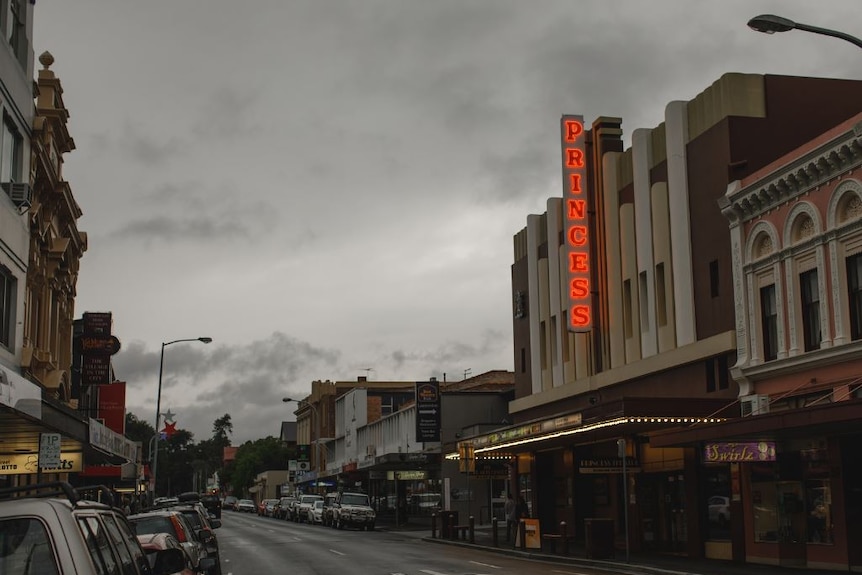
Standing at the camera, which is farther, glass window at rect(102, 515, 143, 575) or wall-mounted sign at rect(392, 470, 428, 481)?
wall-mounted sign at rect(392, 470, 428, 481)

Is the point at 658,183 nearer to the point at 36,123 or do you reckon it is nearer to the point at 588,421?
the point at 588,421

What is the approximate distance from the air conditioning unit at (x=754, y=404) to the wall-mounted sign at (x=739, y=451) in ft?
3.52

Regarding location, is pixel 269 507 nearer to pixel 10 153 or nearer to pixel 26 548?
pixel 10 153

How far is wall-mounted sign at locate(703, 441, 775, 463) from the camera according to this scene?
24.5 meters

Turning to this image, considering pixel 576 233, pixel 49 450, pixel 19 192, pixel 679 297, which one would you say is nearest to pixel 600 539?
pixel 679 297

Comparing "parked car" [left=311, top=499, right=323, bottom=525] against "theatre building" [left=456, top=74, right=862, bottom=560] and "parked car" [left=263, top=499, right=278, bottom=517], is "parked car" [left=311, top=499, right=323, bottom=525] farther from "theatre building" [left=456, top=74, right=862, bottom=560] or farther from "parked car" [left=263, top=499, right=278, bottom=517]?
"theatre building" [left=456, top=74, right=862, bottom=560]

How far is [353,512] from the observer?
5769 cm

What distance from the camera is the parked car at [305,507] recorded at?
234 ft

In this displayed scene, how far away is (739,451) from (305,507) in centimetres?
5081

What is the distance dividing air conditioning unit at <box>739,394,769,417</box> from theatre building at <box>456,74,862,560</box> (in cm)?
24

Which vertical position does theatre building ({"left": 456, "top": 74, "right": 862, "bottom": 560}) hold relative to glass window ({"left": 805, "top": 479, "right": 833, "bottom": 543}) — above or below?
above

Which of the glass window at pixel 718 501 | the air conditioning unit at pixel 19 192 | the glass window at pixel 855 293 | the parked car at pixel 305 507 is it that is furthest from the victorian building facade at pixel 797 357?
the parked car at pixel 305 507

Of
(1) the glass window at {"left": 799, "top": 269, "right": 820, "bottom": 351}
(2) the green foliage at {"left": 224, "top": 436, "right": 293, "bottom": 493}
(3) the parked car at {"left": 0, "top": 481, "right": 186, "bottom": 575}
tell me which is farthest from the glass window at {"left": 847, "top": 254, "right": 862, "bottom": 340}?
(2) the green foliage at {"left": 224, "top": 436, "right": 293, "bottom": 493}

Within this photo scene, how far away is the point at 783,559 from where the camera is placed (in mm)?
25703
